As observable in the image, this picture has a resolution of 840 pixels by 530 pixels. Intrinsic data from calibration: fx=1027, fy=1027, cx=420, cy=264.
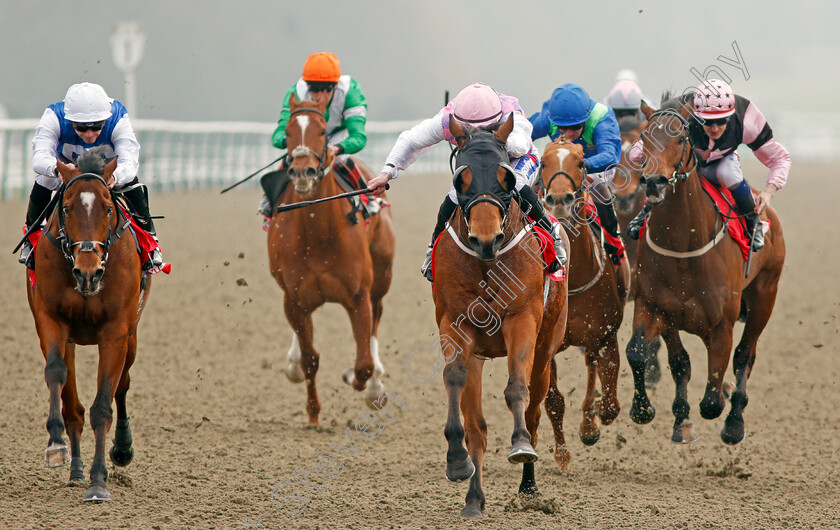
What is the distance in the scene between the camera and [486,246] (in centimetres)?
446

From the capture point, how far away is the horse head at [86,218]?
475cm

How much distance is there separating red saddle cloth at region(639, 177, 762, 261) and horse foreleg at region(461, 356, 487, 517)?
2.08 metres

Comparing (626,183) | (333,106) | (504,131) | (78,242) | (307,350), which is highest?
(333,106)

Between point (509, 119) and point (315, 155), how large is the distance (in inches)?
87.9

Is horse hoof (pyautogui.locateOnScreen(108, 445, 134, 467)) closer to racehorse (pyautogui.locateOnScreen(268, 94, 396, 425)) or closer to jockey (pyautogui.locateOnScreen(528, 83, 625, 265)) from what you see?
racehorse (pyautogui.locateOnScreen(268, 94, 396, 425))

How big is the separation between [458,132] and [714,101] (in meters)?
2.13

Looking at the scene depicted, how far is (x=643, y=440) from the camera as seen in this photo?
7.07 metres

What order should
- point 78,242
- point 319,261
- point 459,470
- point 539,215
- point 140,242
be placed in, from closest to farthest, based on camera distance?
point 459,470, point 78,242, point 539,215, point 140,242, point 319,261

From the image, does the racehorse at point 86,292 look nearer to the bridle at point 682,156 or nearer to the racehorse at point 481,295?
the racehorse at point 481,295

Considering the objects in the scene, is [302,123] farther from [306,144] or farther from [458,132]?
[458,132]

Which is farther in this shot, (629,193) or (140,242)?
(629,193)

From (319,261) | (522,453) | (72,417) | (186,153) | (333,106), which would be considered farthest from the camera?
(186,153)

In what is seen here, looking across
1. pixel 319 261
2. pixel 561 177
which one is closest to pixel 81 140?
pixel 319 261

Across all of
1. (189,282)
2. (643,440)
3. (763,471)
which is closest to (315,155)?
(643,440)
